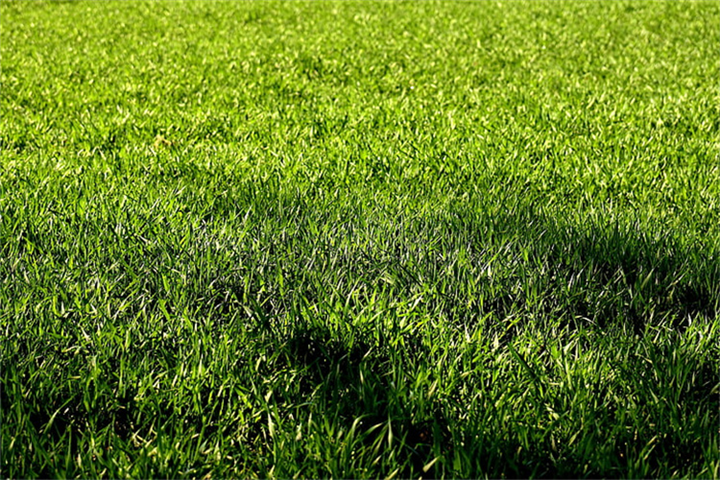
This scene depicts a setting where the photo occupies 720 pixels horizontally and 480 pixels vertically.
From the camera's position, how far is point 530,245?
260 centimetres

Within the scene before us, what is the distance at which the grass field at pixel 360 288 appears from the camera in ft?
5.54

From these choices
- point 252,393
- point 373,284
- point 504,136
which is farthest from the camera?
point 504,136

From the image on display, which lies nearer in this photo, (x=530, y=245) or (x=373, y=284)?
(x=373, y=284)

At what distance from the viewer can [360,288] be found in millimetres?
2295

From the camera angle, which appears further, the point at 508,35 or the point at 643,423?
the point at 508,35

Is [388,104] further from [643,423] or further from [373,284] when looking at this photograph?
[643,423]

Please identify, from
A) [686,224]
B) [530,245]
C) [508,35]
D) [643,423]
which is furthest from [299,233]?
[508,35]

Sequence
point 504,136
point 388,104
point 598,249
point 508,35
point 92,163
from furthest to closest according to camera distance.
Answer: point 508,35 → point 388,104 → point 504,136 → point 92,163 → point 598,249

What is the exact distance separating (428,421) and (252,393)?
0.46m

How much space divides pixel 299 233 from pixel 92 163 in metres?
1.58

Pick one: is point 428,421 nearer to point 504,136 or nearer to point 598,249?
point 598,249

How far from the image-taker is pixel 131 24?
895 cm

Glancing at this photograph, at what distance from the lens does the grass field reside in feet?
5.54

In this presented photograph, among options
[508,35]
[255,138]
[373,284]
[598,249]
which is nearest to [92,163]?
[255,138]
